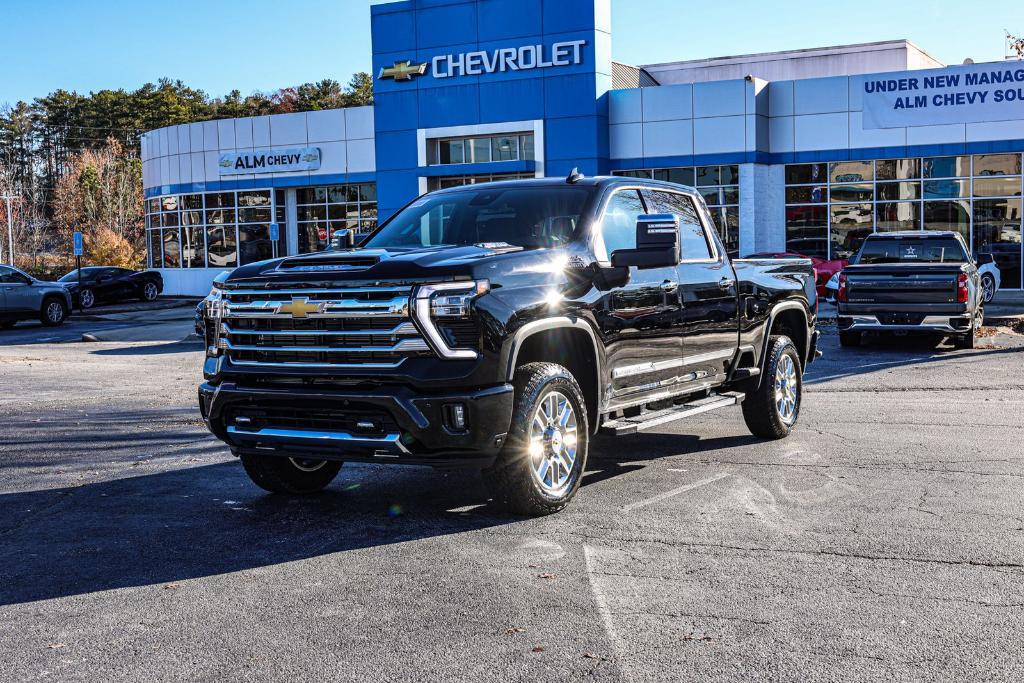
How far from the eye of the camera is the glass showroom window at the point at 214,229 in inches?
1838

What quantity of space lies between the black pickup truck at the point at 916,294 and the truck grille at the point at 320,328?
12.6 metres

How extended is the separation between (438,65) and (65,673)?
37.0m

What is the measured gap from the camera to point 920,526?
6531 millimetres

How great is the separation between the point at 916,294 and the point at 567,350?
37.8 ft

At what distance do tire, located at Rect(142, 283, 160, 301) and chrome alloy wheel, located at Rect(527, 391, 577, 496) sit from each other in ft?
125

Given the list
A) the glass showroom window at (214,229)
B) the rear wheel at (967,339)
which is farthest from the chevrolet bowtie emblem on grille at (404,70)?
the rear wheel at (967,339)

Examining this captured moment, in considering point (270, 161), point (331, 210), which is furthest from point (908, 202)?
point (270, 161)

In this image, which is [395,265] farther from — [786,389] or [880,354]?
[880,354]

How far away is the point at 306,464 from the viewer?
7738 millimetres

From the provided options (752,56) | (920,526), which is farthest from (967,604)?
(752,56)

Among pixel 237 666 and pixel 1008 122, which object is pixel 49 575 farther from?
pixel 1008 122

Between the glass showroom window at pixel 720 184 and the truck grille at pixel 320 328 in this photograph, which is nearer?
the truck grille at pixel 320 328

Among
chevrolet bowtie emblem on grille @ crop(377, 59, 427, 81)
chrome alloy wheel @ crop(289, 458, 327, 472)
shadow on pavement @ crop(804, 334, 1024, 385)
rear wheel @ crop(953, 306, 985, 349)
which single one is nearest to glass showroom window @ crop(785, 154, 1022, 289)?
chevrolet bowtie emblem on grille @ crop(377, 59, 427, 81)

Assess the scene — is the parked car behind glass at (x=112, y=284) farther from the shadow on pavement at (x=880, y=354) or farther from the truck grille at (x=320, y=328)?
the truck grille at (x=320, y=328)
